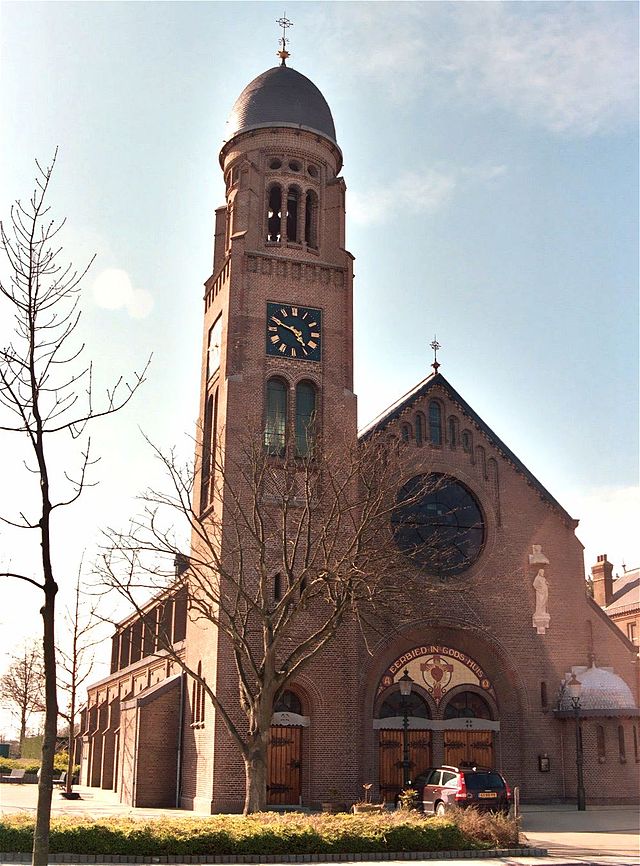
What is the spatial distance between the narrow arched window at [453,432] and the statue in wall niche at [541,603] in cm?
585

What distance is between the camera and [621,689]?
33719mm

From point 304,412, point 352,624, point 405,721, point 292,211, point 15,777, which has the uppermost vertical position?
point 292,211

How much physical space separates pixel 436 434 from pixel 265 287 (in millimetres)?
8820

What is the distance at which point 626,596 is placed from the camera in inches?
2457

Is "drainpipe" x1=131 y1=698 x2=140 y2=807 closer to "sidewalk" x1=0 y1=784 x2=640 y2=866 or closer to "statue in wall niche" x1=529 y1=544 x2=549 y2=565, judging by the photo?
"sidewalk" x1=0 y1=784 x2=640 y2=866

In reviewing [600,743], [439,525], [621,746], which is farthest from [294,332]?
[621,746]

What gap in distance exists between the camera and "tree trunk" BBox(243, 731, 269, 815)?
23297 mm

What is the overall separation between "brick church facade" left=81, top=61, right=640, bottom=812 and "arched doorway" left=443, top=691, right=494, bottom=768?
59 millimetres

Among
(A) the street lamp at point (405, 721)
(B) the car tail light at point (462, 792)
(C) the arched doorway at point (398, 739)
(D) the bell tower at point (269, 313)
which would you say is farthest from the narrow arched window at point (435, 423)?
(B) the car tail light at point (462, 792)

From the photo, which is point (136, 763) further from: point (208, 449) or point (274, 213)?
point (274, 213)

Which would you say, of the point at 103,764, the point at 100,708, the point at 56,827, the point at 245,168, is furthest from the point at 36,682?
the point at 56,827

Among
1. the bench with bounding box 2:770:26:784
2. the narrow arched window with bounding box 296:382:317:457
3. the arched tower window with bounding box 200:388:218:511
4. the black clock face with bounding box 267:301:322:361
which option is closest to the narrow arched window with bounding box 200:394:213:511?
the arched tower window with bounding box 200:388:218:511

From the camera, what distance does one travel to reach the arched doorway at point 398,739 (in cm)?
3180

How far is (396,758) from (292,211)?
2147cm
